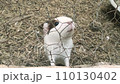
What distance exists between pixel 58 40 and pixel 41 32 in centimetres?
45

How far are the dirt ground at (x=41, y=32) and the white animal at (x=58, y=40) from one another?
11 centimetres

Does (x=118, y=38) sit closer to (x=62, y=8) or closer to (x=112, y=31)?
(x=112, y=31)

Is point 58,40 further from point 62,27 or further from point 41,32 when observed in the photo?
point 41,32

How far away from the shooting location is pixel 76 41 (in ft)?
5.76

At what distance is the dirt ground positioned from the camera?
1.57m

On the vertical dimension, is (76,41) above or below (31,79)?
above

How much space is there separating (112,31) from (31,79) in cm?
106

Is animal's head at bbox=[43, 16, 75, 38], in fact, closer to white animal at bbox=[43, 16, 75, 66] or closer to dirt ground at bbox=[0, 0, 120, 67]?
white animal at bbox=[43, 16, 75, 66]

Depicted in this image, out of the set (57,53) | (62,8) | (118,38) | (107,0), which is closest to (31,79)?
(57,53)

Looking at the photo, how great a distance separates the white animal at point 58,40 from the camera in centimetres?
123

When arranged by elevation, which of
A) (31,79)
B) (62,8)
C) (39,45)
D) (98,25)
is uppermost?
(62,8)

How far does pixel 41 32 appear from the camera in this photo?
1.72m

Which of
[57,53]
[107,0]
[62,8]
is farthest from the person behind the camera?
[107,0]

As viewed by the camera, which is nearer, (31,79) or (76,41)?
(31,79)
